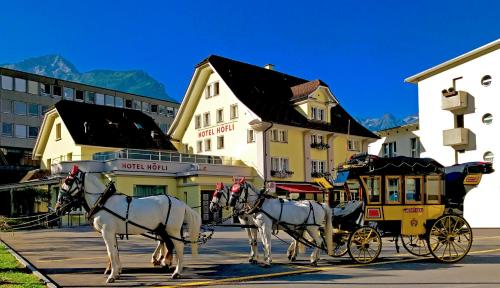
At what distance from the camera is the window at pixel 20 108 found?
6419cm

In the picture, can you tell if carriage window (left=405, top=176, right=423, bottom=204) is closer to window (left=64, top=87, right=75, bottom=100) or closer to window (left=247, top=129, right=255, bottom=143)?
window (left=247, top=129, right=255, bottom=143)

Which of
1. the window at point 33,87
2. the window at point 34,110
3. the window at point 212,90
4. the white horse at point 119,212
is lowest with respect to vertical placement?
the white horse at point 119,212

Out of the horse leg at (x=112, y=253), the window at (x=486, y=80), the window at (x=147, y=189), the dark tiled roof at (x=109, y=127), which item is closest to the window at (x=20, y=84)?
the dark tiled roof at (x=109, y=127)

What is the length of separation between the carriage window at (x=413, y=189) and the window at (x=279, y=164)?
1054 inches

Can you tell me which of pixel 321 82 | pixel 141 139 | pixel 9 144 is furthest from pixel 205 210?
pixel 9 144

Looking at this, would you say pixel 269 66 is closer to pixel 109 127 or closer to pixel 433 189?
pixel 109 127

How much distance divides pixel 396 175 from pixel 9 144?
193 ft

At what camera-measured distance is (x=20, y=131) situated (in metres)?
64.2

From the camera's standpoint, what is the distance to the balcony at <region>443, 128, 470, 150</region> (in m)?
35.3

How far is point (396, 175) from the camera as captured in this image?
573 inches

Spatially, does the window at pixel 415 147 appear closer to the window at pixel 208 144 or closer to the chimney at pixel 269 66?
the chimney at pixel 269 66

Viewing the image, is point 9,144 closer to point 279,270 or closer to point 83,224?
point 83,224

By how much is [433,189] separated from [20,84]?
60.9 meters

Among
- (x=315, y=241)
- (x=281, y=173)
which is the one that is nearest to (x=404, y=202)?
(x=315, y=241)
